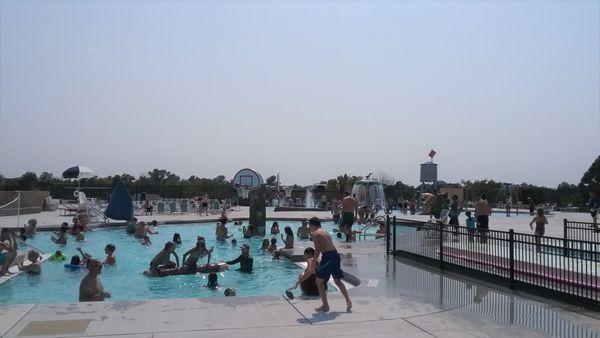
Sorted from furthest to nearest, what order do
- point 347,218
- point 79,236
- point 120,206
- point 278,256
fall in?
point 120,206, point 79,236, point 347,218, point 278,256

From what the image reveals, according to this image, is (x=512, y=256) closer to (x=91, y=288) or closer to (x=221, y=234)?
(x=91, y=288)

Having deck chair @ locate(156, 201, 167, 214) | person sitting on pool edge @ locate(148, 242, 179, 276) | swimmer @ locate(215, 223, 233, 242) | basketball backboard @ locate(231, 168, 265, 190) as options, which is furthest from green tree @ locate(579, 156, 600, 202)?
person sitting on pool edge @ locate(148, 242, 179, 276)

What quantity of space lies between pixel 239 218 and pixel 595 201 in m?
18.2

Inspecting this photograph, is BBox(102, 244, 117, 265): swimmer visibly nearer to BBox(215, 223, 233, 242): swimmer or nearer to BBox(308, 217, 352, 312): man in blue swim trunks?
BBox(215, 223, 233, 242): swimmer

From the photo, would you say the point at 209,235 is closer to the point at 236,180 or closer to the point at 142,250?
the point at 142,250

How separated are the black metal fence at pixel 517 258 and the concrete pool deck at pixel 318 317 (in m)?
0.42

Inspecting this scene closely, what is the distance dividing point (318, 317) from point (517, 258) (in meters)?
4.79

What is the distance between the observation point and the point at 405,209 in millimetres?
43781

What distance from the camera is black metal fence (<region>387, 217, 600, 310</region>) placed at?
9.72 metres

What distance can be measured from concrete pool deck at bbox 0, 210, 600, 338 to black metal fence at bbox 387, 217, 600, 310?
417 millimetres

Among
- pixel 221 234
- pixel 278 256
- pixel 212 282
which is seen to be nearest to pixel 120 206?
pixel 221 234

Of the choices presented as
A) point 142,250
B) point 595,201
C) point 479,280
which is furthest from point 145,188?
point 479,280

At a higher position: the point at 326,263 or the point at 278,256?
the point at 326,263

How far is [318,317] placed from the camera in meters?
8.48
